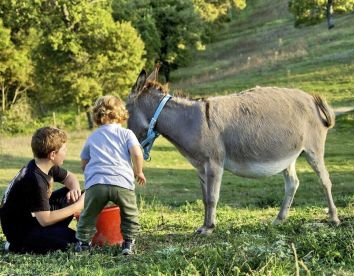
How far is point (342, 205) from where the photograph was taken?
33.2 ft

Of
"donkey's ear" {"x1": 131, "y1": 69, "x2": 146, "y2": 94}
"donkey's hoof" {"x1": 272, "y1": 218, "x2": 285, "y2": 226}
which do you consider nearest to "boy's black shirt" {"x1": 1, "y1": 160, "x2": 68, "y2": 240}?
"donkey's ear" {"x1": 131, "y1": 69, "x2": 146, "y2": 94}

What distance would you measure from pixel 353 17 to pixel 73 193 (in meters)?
57.2

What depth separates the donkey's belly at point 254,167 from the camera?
805 cm

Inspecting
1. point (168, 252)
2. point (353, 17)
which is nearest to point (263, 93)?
point (168, 252)

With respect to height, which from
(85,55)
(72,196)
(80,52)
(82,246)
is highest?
(80,52)

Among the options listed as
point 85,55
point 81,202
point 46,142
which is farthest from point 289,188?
point 85,55

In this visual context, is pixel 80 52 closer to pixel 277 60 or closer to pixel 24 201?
pixel 277 60

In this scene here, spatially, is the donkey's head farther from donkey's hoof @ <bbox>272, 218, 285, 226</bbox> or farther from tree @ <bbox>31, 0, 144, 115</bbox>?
tree @ <bbox>31, 0, 144, 115</bbox>

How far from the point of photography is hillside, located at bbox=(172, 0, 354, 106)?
3719 cm

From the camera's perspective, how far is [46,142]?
6.78 metres

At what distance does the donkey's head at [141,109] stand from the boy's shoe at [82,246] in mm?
1913

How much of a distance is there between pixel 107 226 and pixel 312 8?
165ft

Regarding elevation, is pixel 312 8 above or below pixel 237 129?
above

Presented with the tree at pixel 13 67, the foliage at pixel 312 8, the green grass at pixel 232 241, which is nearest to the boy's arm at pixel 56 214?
the green grass at pixel 232 241
